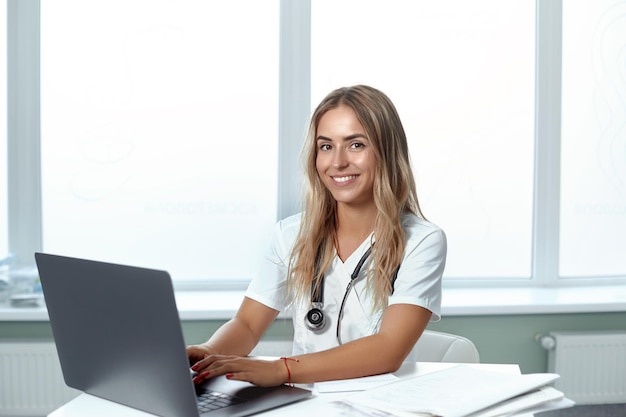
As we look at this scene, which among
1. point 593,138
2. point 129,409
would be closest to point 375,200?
point 129,409

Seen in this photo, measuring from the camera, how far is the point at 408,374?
55.8 inches

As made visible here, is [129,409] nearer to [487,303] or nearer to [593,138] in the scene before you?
[487,303]

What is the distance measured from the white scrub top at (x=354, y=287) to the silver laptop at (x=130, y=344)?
0.50 metres

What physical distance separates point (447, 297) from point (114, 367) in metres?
2.11

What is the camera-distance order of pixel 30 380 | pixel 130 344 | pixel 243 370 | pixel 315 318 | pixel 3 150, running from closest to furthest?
1. pixel 130 344
2. pixel 243 370
3. pixel 315 318
4. pixel 30 380
5. pixel 3 150

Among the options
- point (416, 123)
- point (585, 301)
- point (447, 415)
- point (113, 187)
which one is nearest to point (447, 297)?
point (585, 301)

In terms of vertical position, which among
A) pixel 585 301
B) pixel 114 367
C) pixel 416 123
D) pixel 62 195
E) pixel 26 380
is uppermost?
pixel 416 123

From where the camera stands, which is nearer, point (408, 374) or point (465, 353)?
point (408, 374)

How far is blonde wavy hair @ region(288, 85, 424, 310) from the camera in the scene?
1.76 m

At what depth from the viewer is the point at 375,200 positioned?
1.82m

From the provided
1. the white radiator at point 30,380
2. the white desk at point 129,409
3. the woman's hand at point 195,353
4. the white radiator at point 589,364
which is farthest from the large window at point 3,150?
the white radiator at point 589,364

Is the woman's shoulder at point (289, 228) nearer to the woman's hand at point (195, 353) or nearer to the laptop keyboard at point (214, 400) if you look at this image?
the woman's hand at point (195, 353)

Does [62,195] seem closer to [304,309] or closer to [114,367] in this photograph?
[304,309]

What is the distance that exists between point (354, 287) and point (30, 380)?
5.38 feet
